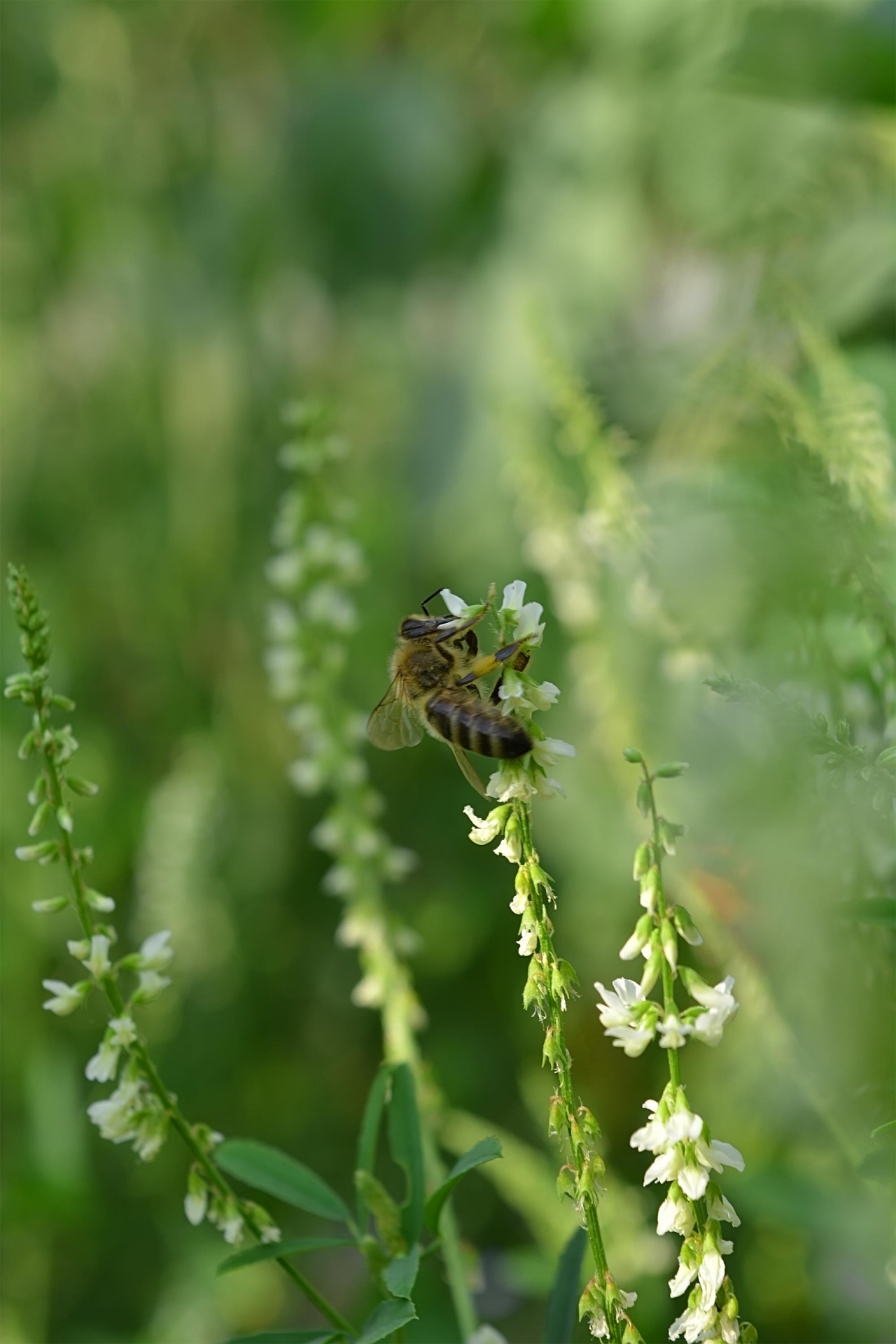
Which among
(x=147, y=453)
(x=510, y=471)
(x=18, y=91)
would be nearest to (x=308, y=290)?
(x=147, y=453)

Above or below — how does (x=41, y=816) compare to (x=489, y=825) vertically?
below

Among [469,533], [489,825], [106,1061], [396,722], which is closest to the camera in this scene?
[489,825]

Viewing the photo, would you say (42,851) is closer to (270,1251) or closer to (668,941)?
(270,1251)

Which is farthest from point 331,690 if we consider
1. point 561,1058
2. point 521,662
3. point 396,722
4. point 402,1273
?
point 561,1058

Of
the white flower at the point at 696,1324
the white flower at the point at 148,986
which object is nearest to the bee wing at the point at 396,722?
the white flower at the point at 148,986

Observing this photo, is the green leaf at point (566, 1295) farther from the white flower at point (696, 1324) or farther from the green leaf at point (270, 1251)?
the white flower at point (696, 1324)

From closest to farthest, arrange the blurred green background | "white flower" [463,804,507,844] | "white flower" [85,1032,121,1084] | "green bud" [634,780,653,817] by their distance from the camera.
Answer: "green bud" [634,780,653,817] → "white flower" [463,804,507,844] → "white flower" [85,1032,121,1084] → the blurred green background

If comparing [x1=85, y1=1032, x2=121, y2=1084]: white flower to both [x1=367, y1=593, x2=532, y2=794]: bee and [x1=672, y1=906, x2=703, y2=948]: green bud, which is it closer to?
[x1=367, y1=593, x2=532, y2=794]: bee

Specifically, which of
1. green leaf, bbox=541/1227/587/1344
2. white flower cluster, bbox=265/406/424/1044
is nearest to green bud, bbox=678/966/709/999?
green leaf, bbox=541/1227/587/1344

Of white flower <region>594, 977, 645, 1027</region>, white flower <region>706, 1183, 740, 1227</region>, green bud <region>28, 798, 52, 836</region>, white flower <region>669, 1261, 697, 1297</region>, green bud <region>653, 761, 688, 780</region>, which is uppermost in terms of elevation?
green bud <region>653, 761, 688, 780</region>
